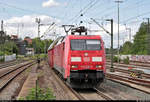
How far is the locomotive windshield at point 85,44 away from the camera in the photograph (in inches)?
512

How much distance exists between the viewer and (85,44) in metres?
13.1

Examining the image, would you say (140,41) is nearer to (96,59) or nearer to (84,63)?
(96,59)

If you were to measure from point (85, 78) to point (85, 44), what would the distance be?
2029mm

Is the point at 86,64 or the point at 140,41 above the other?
the point at 140,41

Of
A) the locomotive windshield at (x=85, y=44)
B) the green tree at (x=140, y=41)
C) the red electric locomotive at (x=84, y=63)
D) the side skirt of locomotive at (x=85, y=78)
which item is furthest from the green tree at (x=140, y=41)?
the side skirt of locomotive at (x=85, y=78)

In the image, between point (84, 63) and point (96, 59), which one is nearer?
point (84, 63)

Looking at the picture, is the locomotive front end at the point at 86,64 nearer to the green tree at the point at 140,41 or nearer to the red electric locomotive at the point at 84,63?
the red electric locomotive at the point at 84,63

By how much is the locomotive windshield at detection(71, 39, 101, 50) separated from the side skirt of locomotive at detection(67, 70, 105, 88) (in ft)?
4.49

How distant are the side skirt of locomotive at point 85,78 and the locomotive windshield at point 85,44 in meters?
1.37

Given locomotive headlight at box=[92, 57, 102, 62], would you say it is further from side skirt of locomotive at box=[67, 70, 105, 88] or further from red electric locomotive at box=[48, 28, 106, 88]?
side skirt of locomotive at box=[67, 70, 105, 88]

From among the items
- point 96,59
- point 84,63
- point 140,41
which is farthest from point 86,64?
point 140,41

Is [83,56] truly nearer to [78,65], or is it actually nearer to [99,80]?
[78,65]

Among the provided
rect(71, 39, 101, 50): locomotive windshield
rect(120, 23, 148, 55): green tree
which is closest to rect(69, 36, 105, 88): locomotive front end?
rect(71, 39, 101, 50): locomotive windshield

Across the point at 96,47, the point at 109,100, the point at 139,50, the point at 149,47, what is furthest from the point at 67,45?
the point at 139,50
